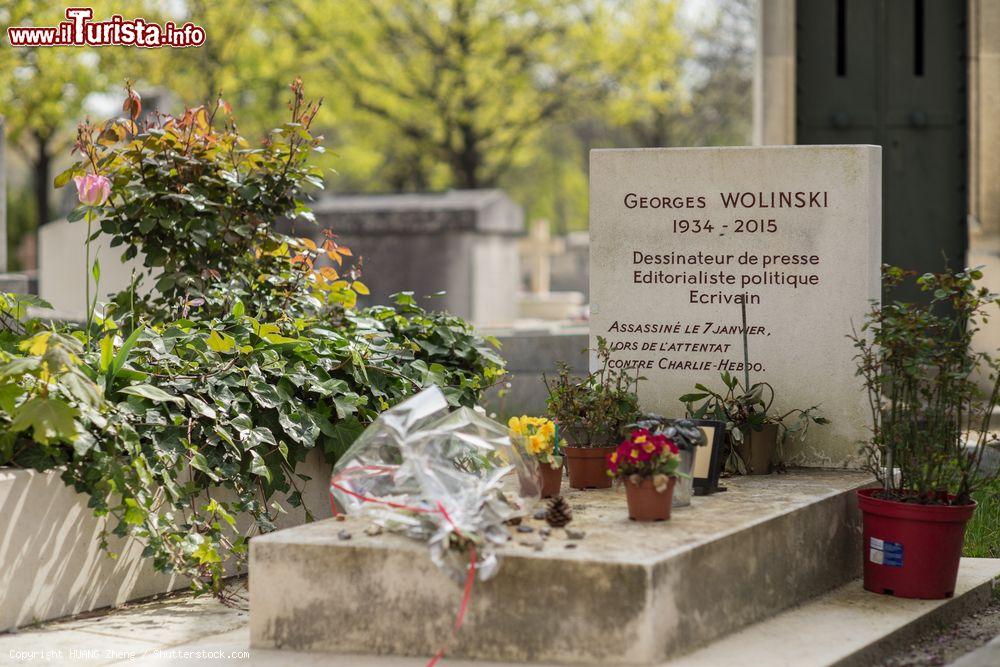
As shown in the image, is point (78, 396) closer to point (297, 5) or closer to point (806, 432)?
point (806, 432)

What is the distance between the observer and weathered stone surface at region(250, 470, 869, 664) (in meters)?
4.19

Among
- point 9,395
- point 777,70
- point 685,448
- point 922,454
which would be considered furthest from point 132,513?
point 777,70

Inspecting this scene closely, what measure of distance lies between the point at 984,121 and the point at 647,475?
5.86 m

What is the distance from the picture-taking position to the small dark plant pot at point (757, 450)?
236 inches

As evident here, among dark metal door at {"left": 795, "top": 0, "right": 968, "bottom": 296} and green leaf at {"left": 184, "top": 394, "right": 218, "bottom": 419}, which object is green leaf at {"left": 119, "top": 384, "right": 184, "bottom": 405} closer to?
green leaf at {"left": 184, "top": 394, "right": 218, "bottom": 419}

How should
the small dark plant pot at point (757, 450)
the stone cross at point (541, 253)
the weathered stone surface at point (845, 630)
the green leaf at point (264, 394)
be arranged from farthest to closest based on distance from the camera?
the stone cross at point (541, 253) < the small dark plant pot at point (757, 450) < the green leaf at point (264, 394) < the weathered stone surface at point (845, 630)

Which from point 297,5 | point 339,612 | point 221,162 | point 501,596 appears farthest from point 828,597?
point 297,5

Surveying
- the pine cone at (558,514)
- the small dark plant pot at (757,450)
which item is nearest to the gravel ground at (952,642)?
the small dark plant pot at (757,450)

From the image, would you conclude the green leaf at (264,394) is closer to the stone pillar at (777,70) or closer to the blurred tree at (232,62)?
the stone pillar at (777,70)

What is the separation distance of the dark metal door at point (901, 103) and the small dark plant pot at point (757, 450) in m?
4.45

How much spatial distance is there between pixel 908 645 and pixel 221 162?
13.7 feet

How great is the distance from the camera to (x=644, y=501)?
482 cm

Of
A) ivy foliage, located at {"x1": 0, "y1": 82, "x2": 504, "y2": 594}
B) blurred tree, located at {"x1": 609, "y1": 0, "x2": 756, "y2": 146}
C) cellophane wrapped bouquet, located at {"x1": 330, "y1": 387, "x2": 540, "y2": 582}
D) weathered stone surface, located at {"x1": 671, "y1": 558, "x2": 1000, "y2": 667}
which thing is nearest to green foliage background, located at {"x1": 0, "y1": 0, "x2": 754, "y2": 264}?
blurred tree, located at {"x1": 609, "y1": 0, "x2": 756, "y2": 146}

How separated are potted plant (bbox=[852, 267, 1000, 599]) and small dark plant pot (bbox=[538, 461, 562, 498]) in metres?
1.23
